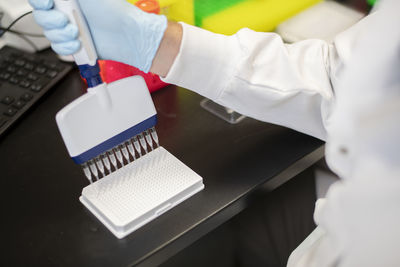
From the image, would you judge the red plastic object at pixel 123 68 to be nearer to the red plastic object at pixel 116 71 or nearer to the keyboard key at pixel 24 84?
the red plastic object at pixel 116 71

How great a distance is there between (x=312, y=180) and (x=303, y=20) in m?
0.48

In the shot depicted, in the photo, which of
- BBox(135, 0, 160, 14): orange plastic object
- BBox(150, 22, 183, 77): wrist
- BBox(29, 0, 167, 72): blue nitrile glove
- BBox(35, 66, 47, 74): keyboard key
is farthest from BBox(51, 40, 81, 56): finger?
BBox(35, 66, 47, 74): keyboard key

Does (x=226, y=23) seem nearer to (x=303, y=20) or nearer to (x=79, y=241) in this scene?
(x=303, y=20)

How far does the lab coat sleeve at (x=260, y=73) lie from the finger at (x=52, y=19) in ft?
0.69

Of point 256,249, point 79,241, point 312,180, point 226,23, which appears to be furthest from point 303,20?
point 79,241

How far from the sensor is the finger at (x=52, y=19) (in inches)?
25.5

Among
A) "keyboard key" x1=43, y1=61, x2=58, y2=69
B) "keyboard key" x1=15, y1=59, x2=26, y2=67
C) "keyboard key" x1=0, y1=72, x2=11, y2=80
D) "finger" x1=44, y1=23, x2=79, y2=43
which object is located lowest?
"keyboard key" x1=0, y1=72, x2=11, y2=80

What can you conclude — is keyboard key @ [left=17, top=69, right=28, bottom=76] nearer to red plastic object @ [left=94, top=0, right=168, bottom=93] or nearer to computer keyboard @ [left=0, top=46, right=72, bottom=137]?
computer keyboard @ [left=0, top=46, right=72, bottom=137]

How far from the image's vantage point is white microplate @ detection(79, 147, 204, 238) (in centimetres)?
70

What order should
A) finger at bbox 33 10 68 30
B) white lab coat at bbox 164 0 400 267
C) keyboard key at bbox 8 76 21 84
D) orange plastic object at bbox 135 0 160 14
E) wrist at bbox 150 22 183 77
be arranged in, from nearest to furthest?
white lab coat at bbox 164 0 400 267 < finger at bbox 33 10 68 30 < wrist at bbox 150 22 183 77 < orange plastic object at bbox 135 0 160 14 < keyboard key at bbox 8 76 21 84

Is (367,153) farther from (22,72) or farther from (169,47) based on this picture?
(22,72)

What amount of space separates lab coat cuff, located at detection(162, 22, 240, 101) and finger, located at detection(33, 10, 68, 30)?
208 mm

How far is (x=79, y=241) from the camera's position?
69cm

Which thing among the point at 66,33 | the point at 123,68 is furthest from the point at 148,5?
the point at 66,33
